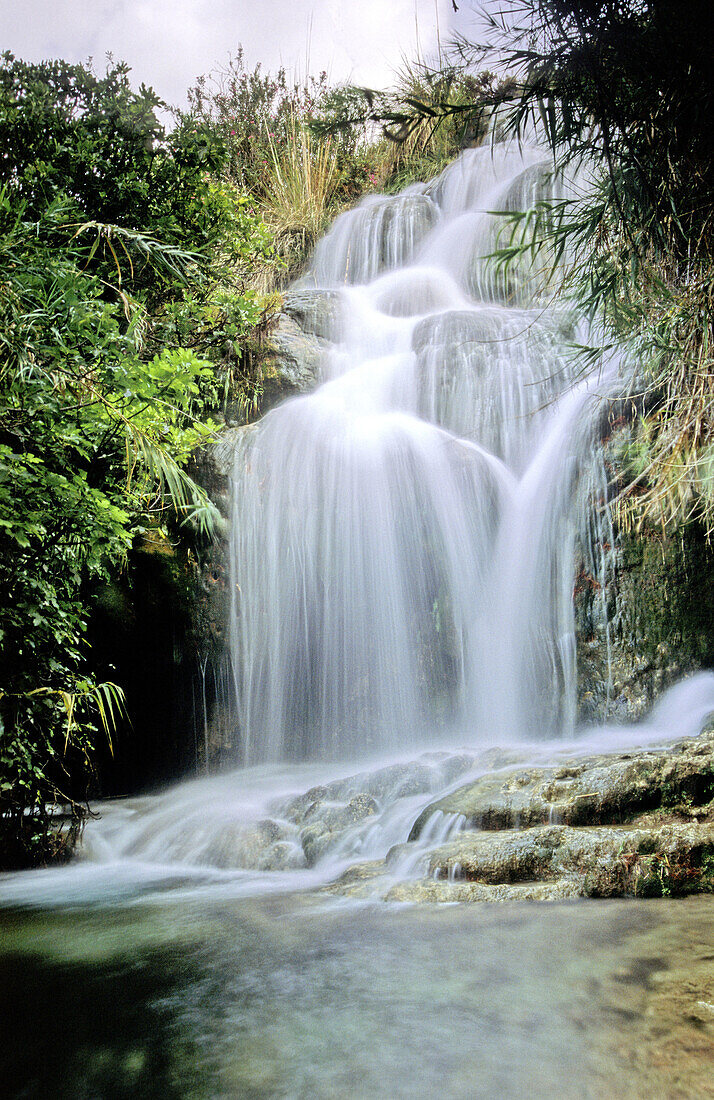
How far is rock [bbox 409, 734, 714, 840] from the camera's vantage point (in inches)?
145

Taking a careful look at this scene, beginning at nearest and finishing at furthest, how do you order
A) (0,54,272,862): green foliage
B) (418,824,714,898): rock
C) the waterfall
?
(0,54,272,862): green foliage, (418,824,714,898): rock, the waterfall

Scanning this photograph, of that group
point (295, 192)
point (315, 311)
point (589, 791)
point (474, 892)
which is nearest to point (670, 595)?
point (589, 791)

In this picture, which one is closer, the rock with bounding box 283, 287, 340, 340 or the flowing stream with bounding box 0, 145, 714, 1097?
the flowing stream with bounding box 0, 145, 714, 1097

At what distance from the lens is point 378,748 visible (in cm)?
722

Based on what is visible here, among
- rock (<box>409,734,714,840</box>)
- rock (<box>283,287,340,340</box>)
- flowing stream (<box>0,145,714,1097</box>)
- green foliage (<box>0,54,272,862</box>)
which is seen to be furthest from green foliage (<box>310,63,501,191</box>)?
rock (<box>283,287,340,340</box>)

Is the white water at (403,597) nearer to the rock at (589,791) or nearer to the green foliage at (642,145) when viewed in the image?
the rock at (589,791)

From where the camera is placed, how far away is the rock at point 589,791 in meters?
3.68

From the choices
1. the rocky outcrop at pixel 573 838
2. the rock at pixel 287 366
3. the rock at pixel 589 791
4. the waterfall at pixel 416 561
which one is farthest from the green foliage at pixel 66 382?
the rock at pixel 287 366

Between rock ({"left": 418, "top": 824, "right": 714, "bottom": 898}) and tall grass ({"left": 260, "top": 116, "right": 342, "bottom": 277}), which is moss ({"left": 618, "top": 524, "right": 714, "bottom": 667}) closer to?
rock ({"left": 418, "top": 824, "right": 714, "bottom": 898})

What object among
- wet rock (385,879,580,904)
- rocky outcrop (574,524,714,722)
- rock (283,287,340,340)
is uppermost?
rock (283,287,340,340)

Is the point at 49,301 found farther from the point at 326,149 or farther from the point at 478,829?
the point at 326,149

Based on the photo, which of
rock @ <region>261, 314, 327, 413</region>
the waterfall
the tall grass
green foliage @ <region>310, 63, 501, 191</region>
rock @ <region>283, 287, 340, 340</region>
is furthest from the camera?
the tall grass

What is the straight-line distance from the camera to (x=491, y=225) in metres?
12.3

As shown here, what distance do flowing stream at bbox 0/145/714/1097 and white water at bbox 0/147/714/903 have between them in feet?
0.08
